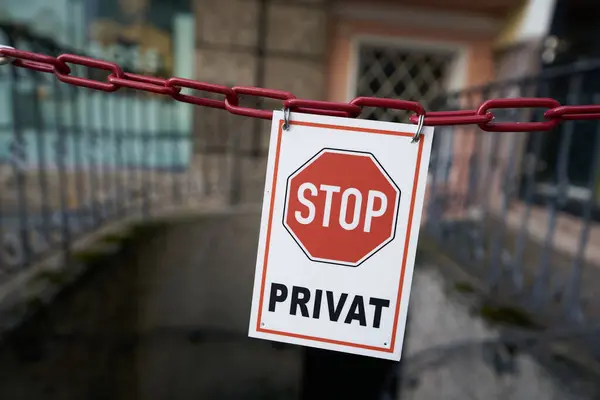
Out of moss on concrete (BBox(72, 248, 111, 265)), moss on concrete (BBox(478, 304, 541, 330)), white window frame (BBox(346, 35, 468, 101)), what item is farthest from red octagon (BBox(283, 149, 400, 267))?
white window frame (BBox(346, 35, 468, 101))

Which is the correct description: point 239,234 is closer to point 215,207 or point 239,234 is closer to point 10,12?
point 215,207

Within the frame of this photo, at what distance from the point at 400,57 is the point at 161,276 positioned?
10.9 feet

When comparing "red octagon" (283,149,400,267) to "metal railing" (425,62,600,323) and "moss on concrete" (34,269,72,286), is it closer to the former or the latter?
"metal railing" (425,62,600,323)

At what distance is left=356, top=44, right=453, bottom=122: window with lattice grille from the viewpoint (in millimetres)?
4523

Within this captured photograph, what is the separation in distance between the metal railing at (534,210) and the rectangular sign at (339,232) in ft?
4.28

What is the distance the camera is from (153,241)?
126 inches

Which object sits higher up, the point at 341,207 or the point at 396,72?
the point at 396,72

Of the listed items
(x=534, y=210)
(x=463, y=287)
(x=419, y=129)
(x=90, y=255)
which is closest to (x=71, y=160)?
(x=90, y=255)

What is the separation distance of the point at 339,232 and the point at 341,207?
0.05 meters

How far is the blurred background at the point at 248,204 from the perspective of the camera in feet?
6.25

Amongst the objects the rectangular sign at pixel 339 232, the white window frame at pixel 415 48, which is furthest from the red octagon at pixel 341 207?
the white window frame at pixel 415 48

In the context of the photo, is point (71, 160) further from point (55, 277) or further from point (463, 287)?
point (463, 287)

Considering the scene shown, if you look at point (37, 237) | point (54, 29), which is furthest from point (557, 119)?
point (54, 29)

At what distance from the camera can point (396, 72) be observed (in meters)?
4.52
